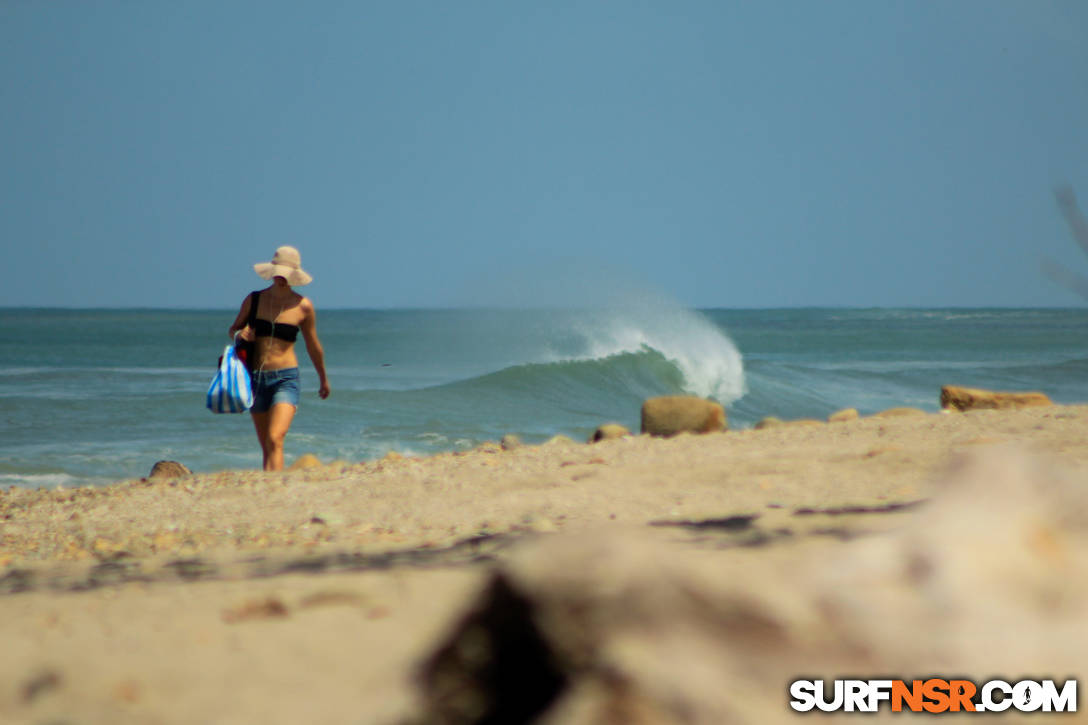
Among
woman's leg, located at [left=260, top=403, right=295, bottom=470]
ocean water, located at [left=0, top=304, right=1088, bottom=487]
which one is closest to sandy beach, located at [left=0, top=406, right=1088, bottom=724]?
woman's leg, located at [left=260, top=403, right=295, bottom=470]

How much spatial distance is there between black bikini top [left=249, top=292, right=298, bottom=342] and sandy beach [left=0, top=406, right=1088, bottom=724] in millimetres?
1409

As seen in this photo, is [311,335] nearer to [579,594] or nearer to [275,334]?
[275,334]

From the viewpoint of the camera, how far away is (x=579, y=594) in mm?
1525

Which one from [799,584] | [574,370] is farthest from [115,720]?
[574,370]

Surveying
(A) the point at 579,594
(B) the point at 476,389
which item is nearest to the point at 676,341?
(B) the point at 476,389

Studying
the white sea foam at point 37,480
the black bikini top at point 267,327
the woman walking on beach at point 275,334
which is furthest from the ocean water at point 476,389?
the black bikini top at point 267,327

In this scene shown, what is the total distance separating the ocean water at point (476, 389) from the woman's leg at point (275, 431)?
3.12 m

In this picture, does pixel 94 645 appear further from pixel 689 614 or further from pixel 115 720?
pixel 689 614

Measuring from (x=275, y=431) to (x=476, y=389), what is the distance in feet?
31.0

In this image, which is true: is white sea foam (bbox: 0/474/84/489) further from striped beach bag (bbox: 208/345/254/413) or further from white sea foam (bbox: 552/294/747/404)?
white sea foam (bbox: 552/294/747/404)

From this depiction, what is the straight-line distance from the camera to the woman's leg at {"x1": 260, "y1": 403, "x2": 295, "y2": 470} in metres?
6.18

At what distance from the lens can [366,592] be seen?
2.71 metres

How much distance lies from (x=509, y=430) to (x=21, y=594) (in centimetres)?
862

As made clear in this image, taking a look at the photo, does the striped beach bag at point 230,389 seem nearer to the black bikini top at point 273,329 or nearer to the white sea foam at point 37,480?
the black bikini top at point 273,329
